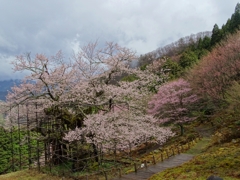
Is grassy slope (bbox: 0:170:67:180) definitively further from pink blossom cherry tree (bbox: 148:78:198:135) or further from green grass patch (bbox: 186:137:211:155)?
pink blossom cherry tree (bbox: 148:78:198:135)

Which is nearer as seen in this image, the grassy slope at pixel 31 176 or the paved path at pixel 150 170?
the paved path at pixel 150 170

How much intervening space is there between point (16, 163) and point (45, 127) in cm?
1049

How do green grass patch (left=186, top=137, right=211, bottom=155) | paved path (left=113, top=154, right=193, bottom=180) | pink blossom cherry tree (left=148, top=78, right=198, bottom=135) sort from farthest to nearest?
pink blossom cherry tree (left=148, top=78, right=198, bottom=135) < green grass patch (left=186, top=137, right=211, bottom=155) < paved path (left=113, top=154, right=193, bottom=180)

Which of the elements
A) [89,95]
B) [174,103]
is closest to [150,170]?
[89,95]

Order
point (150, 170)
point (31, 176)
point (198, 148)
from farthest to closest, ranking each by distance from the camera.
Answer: point (198, 148) → point (31, 176) → point (150, 170)

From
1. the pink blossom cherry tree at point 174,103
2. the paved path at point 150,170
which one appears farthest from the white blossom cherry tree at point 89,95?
the pink blossom cherry tree at point 174,103

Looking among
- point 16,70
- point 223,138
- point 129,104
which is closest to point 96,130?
point 129,104

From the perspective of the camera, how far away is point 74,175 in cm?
1241

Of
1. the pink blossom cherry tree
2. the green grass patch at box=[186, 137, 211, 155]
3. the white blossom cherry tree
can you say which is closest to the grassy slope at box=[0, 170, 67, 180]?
the white blossom cherry tree

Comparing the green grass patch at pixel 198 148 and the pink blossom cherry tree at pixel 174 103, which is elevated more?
the pink blossom cherry tree at pixel 174 103

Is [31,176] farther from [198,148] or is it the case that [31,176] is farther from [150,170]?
[198,148]

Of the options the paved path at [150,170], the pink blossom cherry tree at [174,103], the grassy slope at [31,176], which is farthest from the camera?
the pink blossom cherry tree at [174,103]

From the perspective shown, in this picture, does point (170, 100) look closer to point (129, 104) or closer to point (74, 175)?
point (129, 104)

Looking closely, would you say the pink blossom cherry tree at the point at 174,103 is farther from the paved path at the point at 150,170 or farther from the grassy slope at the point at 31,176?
the grassy slope at the point at 31,176
